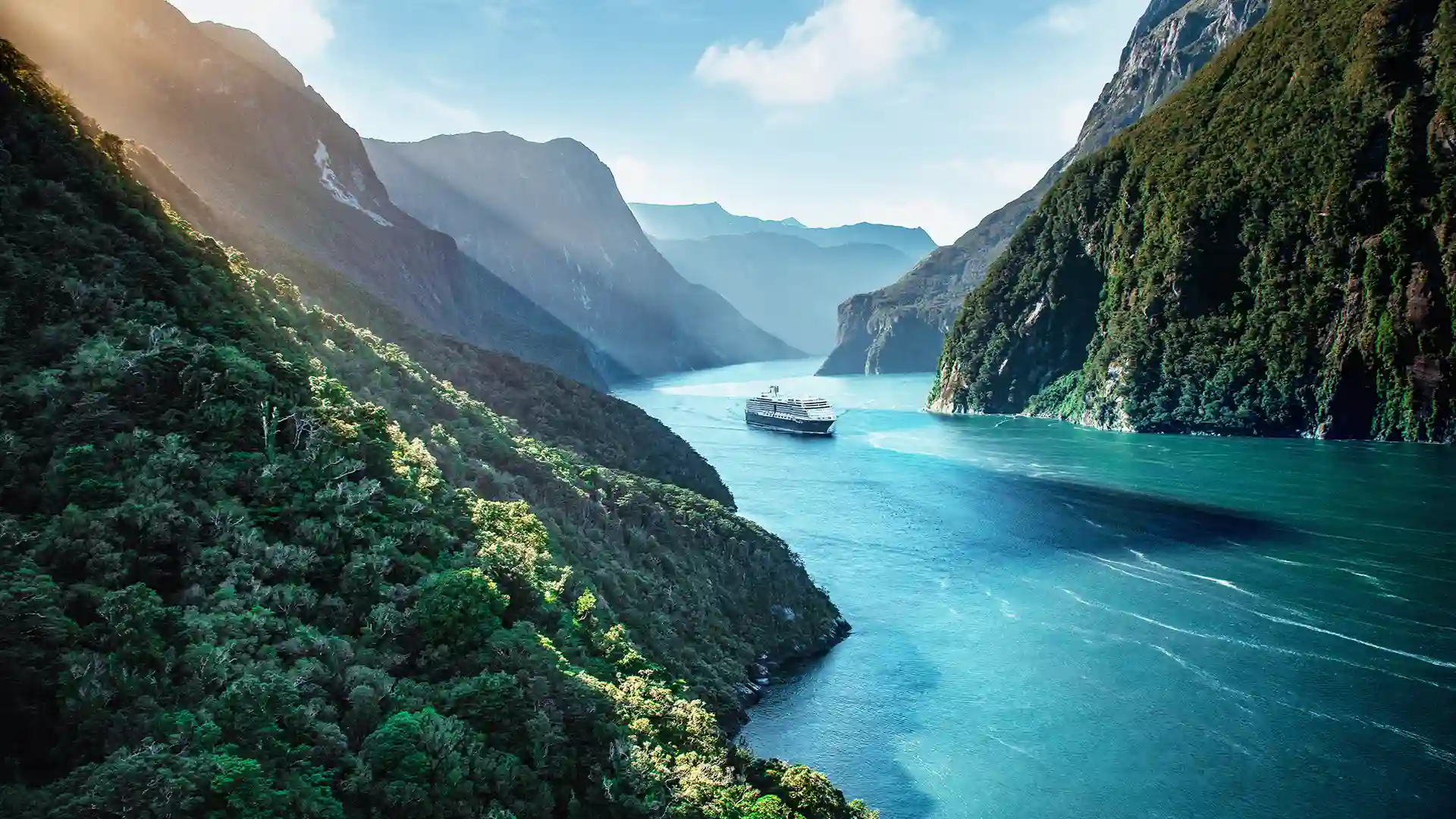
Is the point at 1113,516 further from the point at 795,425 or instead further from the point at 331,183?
the point at 331,183

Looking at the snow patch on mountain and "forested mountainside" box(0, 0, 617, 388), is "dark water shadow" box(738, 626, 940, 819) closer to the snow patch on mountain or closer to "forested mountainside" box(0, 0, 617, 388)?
"forested mountainside" box(0, 0, 617, 388)

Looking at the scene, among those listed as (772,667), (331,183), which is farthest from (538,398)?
(331,183)

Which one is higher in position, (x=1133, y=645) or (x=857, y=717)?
(x=1133, y=645)

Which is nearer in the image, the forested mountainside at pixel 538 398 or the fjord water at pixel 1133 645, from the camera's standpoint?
the fjord water at pixel 1133 645

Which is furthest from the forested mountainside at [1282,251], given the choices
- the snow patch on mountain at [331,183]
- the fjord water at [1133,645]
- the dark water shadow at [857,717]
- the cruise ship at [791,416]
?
the snow patch on mountain at [331,183]

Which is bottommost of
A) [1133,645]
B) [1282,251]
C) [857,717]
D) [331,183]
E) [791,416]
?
[857,717]

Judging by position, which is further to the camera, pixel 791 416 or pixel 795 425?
pixel 791 416

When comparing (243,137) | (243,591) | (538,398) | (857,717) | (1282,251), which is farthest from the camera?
Result: (1282,251)

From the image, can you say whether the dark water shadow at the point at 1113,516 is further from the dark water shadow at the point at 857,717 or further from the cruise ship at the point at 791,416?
the cruise ship at the point at 791,416

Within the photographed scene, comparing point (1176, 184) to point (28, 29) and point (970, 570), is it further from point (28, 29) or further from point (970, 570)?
point (28, 29)
